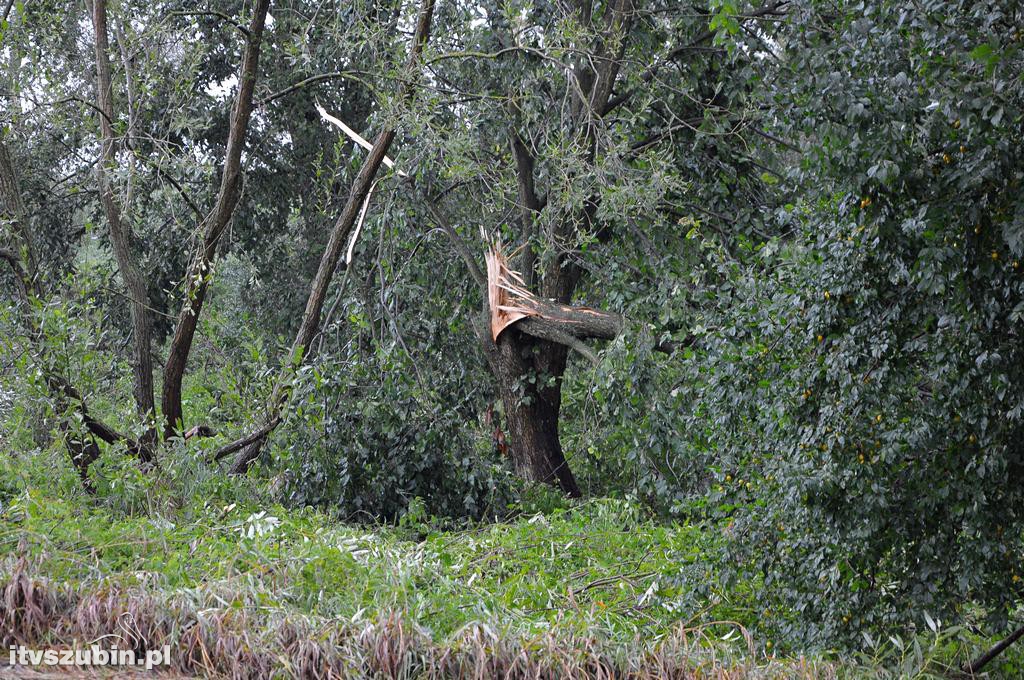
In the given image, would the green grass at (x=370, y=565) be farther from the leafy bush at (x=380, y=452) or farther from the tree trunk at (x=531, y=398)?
the tree trunk at (x=531, y=398)

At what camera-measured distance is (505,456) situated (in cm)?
991

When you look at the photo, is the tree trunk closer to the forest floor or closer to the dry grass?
the forest floor

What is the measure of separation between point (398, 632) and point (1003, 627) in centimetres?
248

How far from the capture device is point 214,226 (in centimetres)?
776

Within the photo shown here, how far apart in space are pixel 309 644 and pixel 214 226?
480cm

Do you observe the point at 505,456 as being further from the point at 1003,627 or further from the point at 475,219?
the point at 1003,627

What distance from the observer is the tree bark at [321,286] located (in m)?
7.48

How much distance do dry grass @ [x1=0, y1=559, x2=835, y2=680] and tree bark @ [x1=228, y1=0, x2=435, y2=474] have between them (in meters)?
3.26

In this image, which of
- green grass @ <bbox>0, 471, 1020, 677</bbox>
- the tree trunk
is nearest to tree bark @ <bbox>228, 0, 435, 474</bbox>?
green grass @ <bbox>0, 471, 1020, 677</bbox>

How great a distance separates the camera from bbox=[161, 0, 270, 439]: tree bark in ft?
24.9

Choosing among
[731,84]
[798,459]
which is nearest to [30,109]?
[731,84]

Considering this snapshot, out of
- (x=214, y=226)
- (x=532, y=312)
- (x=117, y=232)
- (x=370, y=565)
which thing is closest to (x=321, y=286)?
(x=214, y=226)

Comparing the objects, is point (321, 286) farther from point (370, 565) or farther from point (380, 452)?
point (370, 565)

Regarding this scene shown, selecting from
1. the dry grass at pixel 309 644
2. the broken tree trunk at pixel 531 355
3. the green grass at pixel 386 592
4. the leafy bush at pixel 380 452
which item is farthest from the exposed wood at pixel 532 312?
the dry grass at pixel 309 644
